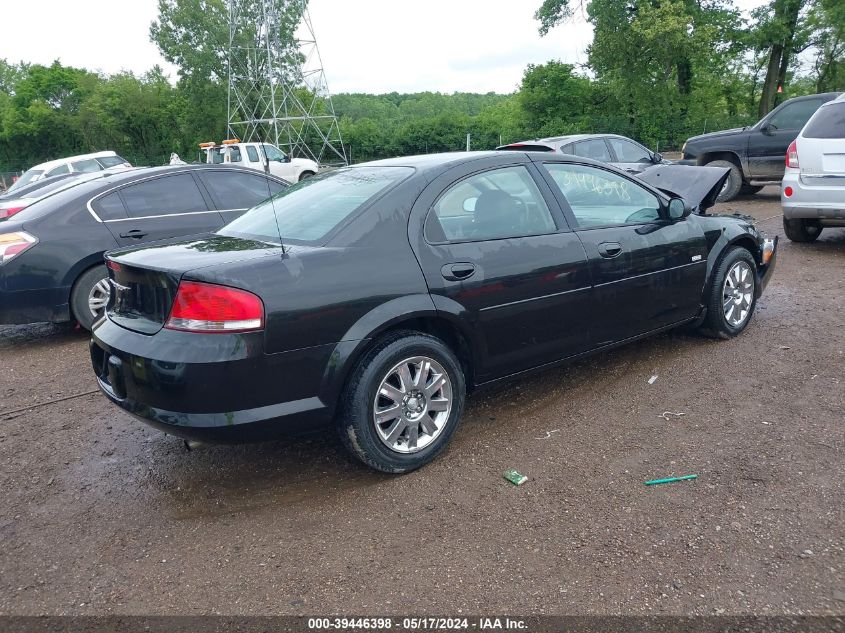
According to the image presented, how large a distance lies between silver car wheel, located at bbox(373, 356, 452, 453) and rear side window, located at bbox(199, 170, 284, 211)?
4310 millimetres

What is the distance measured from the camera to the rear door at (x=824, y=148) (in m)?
7.52

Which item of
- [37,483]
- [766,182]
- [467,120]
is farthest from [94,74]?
[37,483]

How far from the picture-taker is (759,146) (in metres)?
11.9

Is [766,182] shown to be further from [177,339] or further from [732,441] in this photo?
[177,339]

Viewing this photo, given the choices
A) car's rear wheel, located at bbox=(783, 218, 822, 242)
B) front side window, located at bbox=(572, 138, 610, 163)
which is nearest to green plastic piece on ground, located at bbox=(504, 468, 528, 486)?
car's rear wheel, located at bbox=(783, 218, 822, 242)

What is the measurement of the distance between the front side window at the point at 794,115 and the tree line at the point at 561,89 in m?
18.6

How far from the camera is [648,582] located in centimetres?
254

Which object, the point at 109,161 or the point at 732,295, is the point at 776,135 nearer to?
the point at 732,295

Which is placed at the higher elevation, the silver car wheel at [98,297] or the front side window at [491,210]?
the front side window at [491,210]

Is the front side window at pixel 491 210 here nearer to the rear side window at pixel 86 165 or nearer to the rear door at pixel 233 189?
the rear door at pixel 233 189

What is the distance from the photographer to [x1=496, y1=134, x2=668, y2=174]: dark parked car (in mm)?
11078

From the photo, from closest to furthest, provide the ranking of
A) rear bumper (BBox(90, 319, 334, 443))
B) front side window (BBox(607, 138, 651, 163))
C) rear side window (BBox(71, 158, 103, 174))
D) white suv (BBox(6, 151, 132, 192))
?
rear bumper (BBox(90, 319, 334, 443)), front side window (BBox(607, 138, 651, 163)), white suv (BBox(6, 151, 132, 192)), rear side window (BBox(71, 158, 103, 174))

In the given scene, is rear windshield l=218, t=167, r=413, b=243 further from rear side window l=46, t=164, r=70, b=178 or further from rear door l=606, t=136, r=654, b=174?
rear side window l=46, t=164, r=70, b=178

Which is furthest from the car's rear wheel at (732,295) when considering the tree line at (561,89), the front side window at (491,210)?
the tree line at (561,89)
